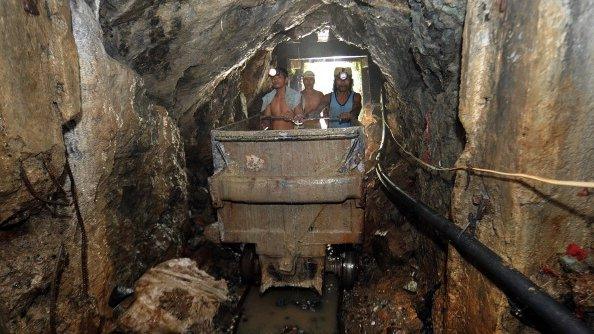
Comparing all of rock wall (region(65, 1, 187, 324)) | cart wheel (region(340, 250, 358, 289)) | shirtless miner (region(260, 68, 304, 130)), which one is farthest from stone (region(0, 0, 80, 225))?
shirtless miner (region(260, 68, 304, 130))

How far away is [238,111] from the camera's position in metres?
8.62

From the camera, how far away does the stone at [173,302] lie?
342cm

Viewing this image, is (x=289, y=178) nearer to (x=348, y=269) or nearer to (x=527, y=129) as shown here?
(x=348, y=269)

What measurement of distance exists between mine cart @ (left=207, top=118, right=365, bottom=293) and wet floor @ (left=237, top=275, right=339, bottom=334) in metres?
0.33

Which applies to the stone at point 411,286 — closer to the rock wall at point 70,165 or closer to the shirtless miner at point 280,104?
the shirtless miner at point 280,104

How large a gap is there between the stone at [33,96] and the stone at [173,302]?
4.69ft

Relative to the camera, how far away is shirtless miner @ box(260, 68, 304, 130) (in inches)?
252

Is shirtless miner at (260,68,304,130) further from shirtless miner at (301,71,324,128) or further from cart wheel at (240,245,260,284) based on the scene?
cart wheel at (240,245,260,284)

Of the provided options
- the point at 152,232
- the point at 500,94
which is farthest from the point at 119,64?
the point at 500,94

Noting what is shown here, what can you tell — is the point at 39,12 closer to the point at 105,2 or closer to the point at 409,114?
the point at 105,2

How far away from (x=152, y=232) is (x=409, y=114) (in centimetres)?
423

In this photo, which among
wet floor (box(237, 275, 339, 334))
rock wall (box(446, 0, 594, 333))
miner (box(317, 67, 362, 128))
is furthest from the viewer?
miner (box(317, 67, 362, 128))

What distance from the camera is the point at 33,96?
2.49 meters

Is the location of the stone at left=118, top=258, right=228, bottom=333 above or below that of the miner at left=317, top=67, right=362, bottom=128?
below
